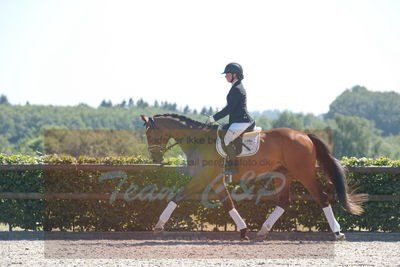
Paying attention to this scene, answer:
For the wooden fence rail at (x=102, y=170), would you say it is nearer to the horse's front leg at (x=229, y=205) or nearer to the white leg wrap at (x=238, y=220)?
the horse's front leg at (x=229, y=205)

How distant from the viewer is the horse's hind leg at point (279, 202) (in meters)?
11.9

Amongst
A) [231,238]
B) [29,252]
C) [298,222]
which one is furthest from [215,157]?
[29,252]

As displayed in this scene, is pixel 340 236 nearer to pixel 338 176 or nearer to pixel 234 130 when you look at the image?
pixel 338 176

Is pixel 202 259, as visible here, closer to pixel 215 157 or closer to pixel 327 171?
pixel 215 157

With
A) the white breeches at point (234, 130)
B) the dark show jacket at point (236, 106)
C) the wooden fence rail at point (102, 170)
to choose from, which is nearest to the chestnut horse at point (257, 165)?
the white breeches at point (234, 130)

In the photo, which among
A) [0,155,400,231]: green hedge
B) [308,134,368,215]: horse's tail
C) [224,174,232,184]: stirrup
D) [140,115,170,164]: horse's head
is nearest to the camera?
[140,115,170,164]: horse's head

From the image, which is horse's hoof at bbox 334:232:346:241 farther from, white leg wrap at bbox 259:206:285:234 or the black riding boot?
the black riding boot

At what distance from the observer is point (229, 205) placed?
11.9m

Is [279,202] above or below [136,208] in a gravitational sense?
above

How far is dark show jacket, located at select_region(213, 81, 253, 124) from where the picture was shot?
11.5 metres

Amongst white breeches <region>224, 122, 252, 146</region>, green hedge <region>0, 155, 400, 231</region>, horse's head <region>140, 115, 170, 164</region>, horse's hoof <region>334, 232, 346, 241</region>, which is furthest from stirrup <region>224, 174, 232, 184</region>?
horse's hoof <region>334, 232, 346, 241</region>

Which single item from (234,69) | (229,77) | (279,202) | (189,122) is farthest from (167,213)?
(234,69)

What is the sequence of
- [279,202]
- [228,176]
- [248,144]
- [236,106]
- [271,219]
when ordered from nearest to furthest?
[236,106] < [248,144] < [228,176] < [271,219] < [279,202]

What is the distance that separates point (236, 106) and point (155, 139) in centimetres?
160
